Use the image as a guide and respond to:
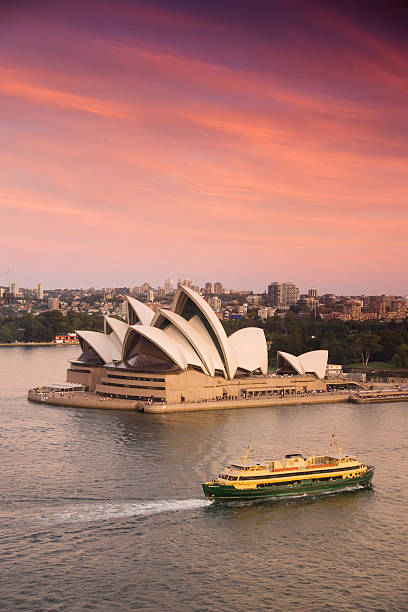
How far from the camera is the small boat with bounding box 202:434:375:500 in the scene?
26.2 meters

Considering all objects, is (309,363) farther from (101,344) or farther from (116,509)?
(116,509)

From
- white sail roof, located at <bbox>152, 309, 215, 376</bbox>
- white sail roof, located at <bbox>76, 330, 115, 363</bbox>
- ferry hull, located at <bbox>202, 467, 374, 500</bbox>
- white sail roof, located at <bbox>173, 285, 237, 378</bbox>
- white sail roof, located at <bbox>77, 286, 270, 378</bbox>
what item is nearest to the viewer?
ferry hull, located at <bbox>202, 467, 374, 500</bbox>

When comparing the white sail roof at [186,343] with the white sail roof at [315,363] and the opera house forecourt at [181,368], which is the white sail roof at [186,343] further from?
the white sail roof at [315,363]

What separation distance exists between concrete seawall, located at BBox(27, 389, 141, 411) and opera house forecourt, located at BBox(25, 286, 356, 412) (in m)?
0.06

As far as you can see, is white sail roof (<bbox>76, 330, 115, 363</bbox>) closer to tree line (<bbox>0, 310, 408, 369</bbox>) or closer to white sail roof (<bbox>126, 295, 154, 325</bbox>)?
white sail roof (<bbox>126, 295, 154, 325</bbox>)

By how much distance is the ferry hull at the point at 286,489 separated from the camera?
1017 inches

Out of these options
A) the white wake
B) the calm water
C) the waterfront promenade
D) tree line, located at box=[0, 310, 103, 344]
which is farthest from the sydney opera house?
tree line, located at box=[0, 310, 103, 344]

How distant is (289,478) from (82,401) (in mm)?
22307

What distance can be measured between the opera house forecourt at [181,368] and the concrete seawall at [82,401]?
0.21ft

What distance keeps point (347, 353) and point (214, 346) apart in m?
25.8

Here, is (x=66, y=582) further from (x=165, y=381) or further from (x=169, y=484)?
(x=165, y=381)

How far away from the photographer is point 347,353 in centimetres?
7219

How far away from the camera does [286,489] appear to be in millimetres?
27172

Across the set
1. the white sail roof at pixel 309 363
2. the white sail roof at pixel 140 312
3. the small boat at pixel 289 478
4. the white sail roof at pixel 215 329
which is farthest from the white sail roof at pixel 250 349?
the small boat at pixel 289 478
